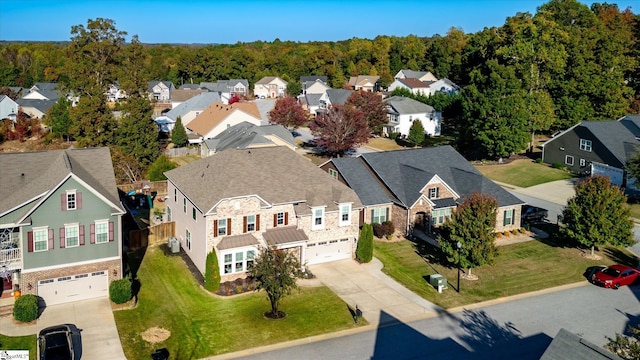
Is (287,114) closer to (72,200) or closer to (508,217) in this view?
(508,217)

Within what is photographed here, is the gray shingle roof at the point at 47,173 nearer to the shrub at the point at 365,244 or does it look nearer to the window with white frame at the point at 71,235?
the window with white frame at the point at 71,235

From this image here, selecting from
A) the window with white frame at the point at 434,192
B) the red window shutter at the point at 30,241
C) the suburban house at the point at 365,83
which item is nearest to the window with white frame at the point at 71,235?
the red window shutter at the point at 30,241

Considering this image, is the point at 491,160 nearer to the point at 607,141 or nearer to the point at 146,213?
the point at 607,141

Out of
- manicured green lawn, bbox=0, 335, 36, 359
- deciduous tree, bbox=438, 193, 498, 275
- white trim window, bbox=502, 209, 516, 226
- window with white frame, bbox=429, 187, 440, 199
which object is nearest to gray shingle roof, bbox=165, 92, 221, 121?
window with white frame, bbox=429, 187, 440, 199

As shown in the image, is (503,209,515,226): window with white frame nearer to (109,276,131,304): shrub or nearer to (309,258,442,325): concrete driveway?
(309,258,442,325): concrete driveway

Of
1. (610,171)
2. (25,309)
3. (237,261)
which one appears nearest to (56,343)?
(25,309)

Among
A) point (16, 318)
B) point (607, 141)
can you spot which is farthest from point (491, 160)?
point (16, 318)
